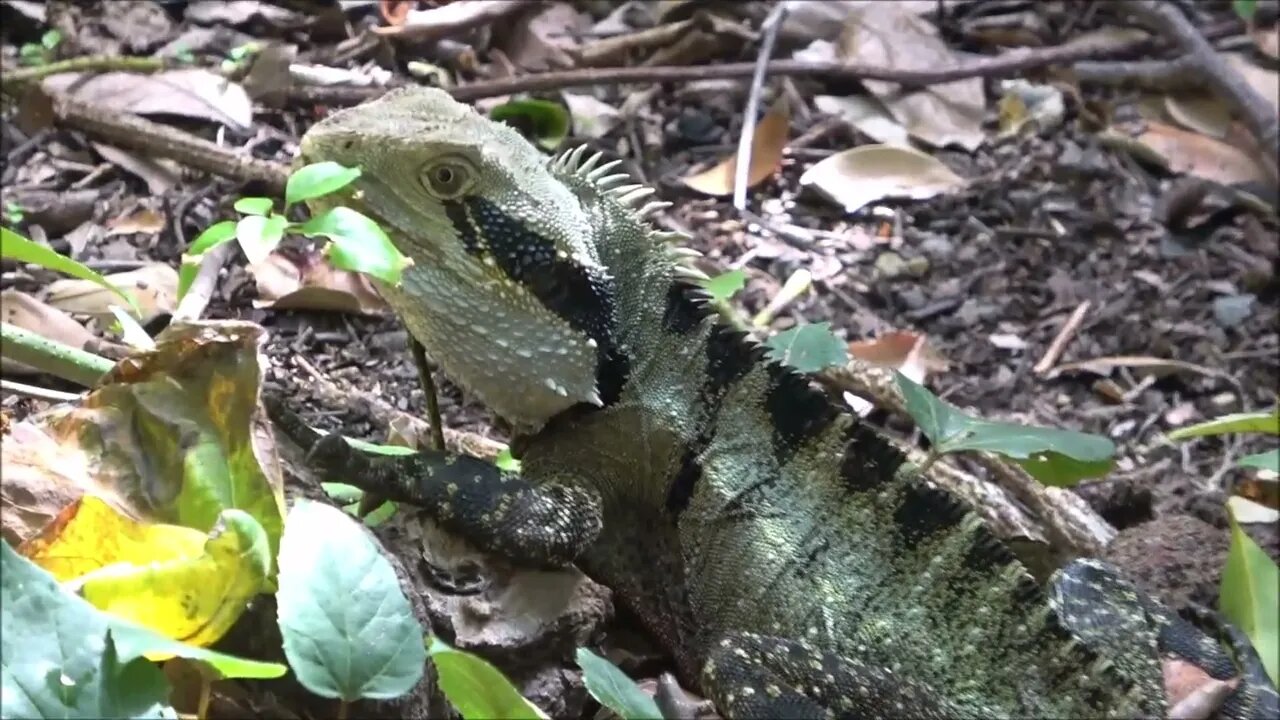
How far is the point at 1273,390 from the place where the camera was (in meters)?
4.89

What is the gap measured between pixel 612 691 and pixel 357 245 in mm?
912

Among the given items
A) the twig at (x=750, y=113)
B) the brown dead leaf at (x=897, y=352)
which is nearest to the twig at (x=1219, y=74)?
the twig at (x=750, y=113)

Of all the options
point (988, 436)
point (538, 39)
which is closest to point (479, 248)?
point (988, 436)

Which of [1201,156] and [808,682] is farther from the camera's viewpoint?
[1201,156]

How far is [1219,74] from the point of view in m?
5.99

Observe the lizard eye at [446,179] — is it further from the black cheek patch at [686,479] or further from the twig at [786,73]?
the twig at [786,73]

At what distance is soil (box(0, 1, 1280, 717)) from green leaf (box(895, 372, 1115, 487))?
487 millimetres

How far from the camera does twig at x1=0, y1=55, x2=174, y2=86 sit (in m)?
4.50

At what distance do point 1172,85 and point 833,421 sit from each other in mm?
4263

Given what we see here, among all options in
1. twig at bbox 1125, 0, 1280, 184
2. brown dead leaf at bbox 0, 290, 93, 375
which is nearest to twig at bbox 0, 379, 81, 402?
brown dead leaf at bbox 0, 290, 93, 375

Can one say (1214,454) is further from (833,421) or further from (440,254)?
(440,254)

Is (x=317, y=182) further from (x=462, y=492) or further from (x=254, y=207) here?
(x=462, y=492)

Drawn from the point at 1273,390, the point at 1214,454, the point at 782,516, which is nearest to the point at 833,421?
the point at 782,516

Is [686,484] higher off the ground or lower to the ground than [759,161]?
higher
